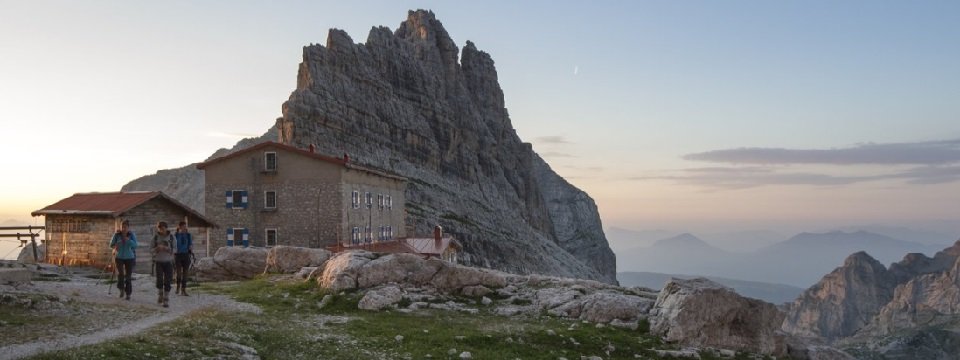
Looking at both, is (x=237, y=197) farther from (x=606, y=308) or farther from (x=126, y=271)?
(x=606, y=308)

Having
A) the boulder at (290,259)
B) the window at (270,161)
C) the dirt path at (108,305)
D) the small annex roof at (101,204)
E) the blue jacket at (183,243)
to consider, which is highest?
the window at (270,161)

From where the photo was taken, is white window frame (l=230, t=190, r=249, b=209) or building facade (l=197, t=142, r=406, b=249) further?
white window frame (l=230, t=190, r=249, b=209)

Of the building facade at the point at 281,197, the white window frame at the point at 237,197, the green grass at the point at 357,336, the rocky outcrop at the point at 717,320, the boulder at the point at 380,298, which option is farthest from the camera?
the white window frame at the point at 237,197

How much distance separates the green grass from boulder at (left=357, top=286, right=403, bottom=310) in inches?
19.0

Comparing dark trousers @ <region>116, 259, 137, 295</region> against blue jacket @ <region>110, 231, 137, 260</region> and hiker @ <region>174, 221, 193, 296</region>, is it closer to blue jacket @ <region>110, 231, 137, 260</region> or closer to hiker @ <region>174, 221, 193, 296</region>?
blue jacket @ <region>110, 231, 137, 260</region>

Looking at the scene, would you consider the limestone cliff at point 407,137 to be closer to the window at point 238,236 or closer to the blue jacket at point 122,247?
the window at point 238,236

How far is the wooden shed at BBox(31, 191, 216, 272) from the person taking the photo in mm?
41844

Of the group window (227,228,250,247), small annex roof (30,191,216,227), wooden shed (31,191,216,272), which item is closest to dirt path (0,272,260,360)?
wooden shed (31,191,216,272)

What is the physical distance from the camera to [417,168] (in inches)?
6747

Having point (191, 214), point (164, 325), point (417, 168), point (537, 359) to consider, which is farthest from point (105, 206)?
point (417, 168)

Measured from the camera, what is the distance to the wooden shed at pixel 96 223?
137 ft

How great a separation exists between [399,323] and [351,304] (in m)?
4.41

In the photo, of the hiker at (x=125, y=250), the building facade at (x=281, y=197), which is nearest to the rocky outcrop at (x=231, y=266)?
the hiker at (x=125, y=250)

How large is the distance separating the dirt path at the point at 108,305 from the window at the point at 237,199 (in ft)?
79.6
